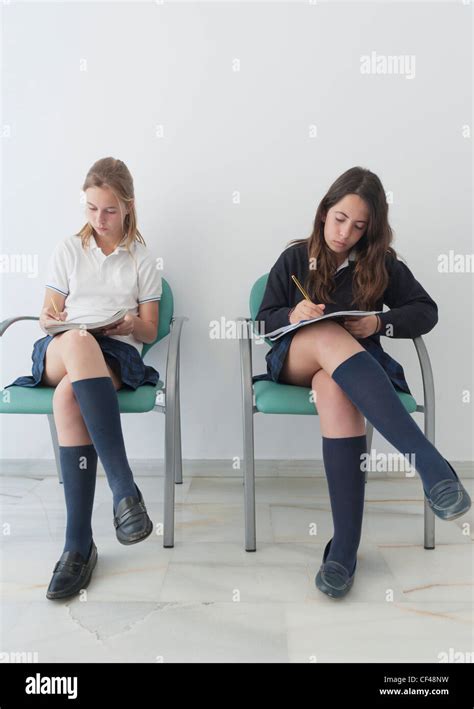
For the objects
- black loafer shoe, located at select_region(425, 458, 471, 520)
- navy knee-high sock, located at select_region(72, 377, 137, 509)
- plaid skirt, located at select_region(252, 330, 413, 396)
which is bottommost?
black loafer shoe, located at select_region(425, 458, 471, 520)

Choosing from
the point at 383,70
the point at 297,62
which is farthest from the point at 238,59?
the point at 383,70

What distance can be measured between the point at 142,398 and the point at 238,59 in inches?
48.4

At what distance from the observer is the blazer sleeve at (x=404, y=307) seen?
1.70 m

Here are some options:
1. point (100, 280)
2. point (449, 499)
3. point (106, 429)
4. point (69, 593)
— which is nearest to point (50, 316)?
point (100, 280)

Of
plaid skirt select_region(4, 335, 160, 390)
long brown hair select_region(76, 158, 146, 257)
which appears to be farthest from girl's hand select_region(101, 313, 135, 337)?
long brown hair select_region(76, 158, 146, 257)

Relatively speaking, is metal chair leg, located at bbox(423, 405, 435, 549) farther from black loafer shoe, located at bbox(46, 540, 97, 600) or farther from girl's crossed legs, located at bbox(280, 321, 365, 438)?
black loafer shoe, located at bbox(46, 540, 97, 600)

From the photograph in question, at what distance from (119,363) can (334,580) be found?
2.40 feet

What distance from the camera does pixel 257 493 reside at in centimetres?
220

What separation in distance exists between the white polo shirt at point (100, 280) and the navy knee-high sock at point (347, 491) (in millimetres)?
687

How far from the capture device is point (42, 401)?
1.65 m

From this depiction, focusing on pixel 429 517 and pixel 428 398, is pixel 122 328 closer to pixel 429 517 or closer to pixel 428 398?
pixel 428 398

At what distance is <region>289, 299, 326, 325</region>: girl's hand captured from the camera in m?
1.58

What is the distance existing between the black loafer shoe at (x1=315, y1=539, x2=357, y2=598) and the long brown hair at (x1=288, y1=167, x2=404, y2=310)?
677mm

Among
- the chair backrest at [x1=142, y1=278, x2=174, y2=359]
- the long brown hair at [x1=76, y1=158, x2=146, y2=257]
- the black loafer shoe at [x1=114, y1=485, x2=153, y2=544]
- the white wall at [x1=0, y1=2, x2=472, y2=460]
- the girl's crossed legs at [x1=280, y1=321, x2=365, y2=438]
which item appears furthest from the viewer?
the white wall at [x1=0, y1=2, x2=472, y2=460]
